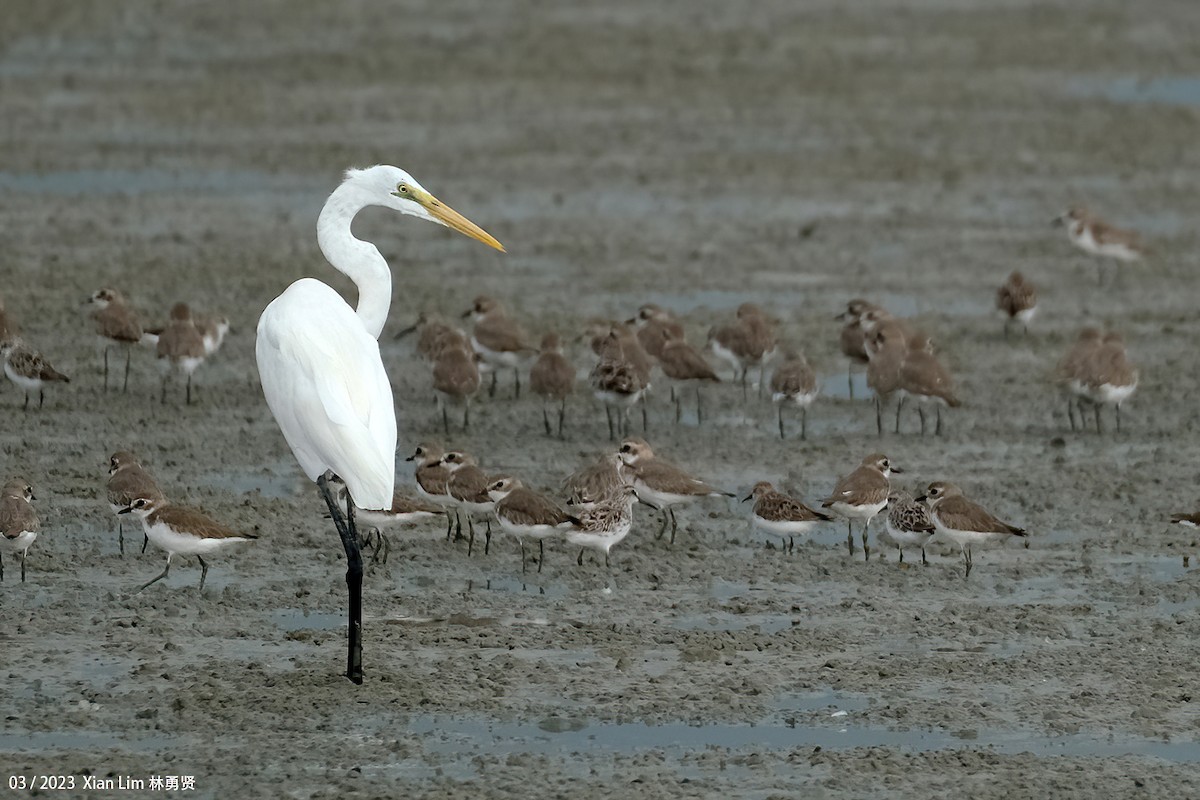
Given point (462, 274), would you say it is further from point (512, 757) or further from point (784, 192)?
point (512, 757)

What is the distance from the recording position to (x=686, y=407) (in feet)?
45.6

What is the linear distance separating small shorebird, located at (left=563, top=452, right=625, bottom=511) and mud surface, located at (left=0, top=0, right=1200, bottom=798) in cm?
37

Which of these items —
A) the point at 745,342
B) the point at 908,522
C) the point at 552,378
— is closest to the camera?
the point at 908,522

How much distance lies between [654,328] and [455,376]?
6.25ft

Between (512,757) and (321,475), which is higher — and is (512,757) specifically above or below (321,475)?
below

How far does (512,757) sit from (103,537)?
11.9 feet

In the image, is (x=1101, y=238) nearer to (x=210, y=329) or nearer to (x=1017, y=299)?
(x=1017, y=299)

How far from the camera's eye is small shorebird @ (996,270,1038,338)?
15.2m

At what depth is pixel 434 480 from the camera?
10898 mm

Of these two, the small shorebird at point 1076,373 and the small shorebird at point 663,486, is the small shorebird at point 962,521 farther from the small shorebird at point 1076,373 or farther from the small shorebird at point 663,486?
the small shorebird at point 1076,373

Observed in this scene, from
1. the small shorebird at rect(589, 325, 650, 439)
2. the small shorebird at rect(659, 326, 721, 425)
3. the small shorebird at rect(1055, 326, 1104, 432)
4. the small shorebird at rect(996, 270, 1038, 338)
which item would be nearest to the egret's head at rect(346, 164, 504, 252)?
the small shorebird at rect(589, 325, 650, 439)

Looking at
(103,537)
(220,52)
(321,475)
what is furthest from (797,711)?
(220,52)

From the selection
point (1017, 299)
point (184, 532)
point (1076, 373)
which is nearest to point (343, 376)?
point (184, 532)

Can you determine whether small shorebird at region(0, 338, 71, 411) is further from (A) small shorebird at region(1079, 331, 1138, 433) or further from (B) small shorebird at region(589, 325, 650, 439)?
(A) small shorebird at region(1079, 331, 1138, 433)
